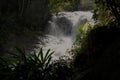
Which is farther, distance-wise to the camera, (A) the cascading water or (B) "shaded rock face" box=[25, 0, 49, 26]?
(A) the cascading water

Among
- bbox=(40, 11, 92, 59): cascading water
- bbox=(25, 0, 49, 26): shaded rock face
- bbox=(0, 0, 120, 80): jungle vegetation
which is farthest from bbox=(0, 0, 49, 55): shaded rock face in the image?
bbox=(0, 0, 120, 80): jungle vegetation

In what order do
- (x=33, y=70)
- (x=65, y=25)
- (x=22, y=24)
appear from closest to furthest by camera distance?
1. (x=33, y=70)
2. (x=22, y=24)
3. (x=65, y=25)

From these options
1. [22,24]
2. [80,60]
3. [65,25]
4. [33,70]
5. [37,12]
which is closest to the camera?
[33,70]

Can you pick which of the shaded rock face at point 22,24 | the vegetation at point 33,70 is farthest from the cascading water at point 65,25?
the vegetation at point 33,70

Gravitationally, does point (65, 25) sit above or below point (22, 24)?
above

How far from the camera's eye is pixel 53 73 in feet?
24.9

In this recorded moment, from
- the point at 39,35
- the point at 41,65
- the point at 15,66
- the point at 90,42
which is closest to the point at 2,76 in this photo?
the point at 15,66

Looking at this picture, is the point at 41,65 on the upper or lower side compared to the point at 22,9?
lower

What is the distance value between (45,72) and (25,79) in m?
0.60

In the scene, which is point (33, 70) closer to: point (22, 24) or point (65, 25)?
point (22, 24)

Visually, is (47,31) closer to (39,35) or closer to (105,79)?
(39,35)

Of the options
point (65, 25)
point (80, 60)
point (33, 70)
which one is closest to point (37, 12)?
point (65, 25)

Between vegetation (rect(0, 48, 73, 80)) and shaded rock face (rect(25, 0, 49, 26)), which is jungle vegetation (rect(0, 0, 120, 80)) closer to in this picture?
vegetation (rect(0, 48, 73, 80))

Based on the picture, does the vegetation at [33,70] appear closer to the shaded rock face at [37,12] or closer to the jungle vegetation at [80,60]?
Answer: the jungle vegetation at [80,60]
